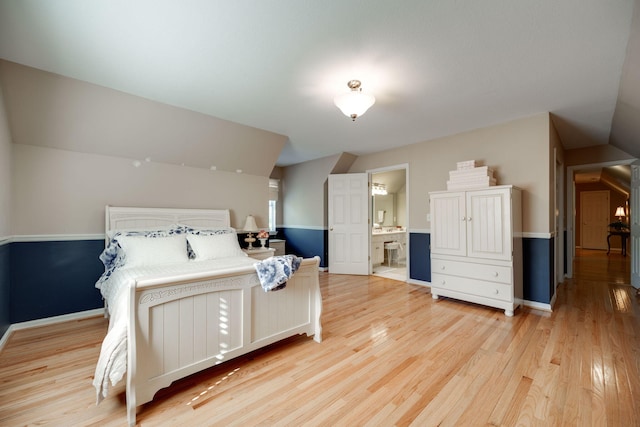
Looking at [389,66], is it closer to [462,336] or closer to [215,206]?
[462,336]

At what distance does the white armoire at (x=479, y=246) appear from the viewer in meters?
3.18

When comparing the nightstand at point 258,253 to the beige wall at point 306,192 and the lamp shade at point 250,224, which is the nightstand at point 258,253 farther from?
the beige wall at point 306,192

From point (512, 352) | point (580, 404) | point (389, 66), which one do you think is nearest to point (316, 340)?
point (512, 352)

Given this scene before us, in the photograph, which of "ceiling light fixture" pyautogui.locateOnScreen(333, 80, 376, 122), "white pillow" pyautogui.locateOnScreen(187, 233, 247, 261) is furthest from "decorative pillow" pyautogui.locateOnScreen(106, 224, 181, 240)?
"ceiling light fixture" pyautogui.locateOnScreen(333, 80, 376, 122)

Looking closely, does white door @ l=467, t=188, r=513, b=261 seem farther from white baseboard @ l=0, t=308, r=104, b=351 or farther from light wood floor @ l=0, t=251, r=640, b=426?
white baseboard @ l=0, t=308, r=104, b=351

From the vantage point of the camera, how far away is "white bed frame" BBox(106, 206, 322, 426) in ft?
5.34

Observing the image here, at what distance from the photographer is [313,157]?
5.59 metres

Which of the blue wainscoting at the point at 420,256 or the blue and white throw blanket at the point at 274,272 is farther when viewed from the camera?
the blue wainscoting at the point at 420,256

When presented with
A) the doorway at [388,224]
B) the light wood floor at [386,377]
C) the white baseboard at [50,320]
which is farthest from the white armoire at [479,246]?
the white baseboard at [50,320]

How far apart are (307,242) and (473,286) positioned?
3355 mm

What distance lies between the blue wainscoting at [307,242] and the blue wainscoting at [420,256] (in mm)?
1765

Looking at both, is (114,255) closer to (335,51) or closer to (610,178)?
(335,51)

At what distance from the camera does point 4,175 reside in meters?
2.53

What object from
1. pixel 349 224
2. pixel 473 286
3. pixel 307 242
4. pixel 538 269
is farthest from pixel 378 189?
pixel 538 269
